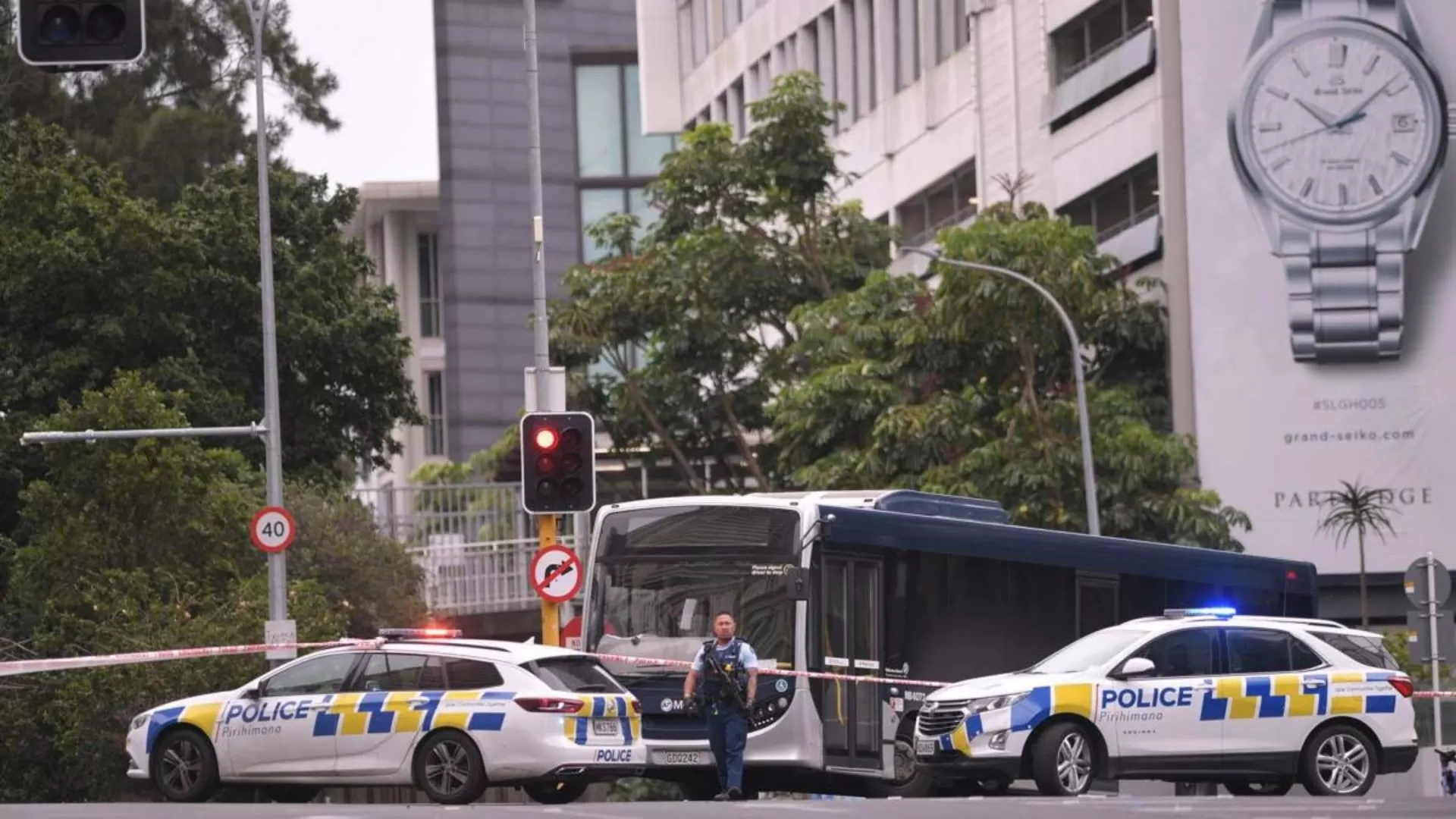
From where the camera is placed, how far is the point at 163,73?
59188 millimetres

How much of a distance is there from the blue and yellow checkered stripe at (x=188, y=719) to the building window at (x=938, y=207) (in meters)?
36.1

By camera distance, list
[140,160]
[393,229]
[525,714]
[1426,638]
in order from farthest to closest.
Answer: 1. [393,229]
2. [140,160]
3. [1426,638]
4. [525,714]

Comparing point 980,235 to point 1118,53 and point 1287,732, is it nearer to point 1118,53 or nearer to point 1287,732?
point 1118,53

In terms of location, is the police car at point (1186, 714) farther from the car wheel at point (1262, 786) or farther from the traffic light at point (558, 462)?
the traffic light at point (558, 462)

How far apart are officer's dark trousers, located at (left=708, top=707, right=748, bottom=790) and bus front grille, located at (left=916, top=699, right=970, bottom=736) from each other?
145 centimetres

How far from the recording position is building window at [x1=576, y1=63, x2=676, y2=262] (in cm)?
9856

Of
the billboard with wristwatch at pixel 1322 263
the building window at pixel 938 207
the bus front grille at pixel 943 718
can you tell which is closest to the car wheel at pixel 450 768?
the bus front grille at pixel 943 718

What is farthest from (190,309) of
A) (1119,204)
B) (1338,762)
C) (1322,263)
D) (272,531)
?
(1338,762)

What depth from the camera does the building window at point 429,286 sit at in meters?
113

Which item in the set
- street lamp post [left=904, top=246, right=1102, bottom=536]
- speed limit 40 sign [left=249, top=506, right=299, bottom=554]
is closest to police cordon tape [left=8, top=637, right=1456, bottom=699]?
speed limit 40 sign [left=249, top=506, right=299, bottom=554]

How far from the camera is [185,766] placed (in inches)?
825

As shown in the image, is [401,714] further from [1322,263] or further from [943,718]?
[1322,263]

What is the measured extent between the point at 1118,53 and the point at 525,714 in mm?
30503

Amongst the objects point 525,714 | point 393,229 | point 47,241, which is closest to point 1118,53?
point 47,241
